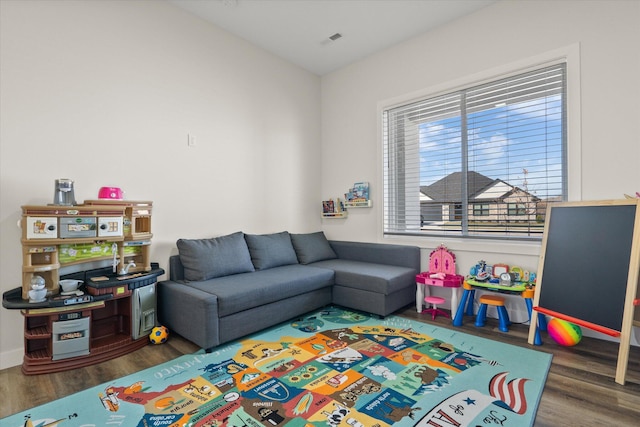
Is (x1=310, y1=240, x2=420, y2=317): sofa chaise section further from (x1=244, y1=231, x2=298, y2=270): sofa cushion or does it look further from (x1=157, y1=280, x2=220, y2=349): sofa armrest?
(x1=157, y1=280, x2=220, y2=349): sofa armrest

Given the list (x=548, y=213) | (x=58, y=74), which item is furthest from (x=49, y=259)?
(x=548, y=213)

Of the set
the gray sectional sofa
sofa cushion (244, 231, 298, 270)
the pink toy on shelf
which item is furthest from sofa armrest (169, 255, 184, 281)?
the pink toy on shelf

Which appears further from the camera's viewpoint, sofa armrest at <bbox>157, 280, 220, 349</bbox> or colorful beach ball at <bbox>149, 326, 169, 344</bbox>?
colorful beach ball at <bbox>149, 326, 169, 344</bbox>

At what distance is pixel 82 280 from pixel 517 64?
13.3 ft

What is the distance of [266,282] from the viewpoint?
8.88 ft

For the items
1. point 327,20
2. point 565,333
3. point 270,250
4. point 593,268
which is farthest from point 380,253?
point 327,20

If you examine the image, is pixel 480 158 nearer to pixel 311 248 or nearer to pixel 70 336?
pixel 311 248

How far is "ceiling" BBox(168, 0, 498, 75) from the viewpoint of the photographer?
2961 mm

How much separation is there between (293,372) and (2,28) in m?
2.97

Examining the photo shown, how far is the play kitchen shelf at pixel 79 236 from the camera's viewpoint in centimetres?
201

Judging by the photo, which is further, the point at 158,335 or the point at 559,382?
the point at 158,335

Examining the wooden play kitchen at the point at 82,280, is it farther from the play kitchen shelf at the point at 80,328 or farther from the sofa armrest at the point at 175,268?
the sofa armrest at the point at 175,268

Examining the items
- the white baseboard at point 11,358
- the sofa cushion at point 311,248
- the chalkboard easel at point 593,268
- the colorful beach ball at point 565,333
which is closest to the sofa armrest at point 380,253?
the sofa cushion at point 311,248

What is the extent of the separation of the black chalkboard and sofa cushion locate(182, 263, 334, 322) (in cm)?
188
